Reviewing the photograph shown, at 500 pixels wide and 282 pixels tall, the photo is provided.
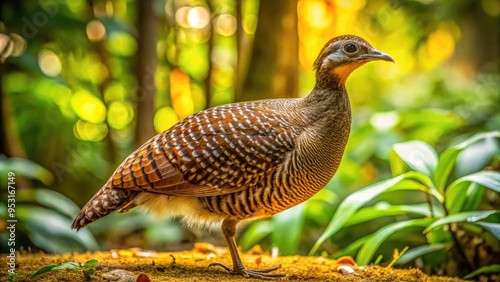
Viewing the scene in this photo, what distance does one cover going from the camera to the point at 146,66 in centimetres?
674

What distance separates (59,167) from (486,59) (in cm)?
677

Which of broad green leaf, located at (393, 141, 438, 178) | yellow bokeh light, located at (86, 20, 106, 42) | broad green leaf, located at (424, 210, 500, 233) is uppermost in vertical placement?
yellow bokeh light, located at (86, 20, 106, 42)

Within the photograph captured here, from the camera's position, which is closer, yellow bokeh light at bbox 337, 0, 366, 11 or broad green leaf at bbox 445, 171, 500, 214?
broad green leaf at bbox 445, 171, 500, 214

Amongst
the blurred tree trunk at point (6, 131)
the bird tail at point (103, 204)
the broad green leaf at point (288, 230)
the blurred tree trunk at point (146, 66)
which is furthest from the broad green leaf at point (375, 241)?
the blurred tree trunk at point (6, 131)

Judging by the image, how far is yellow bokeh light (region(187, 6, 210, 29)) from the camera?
7961 mm

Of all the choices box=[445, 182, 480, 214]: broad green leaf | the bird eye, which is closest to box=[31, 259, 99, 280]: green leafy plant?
the bird eye

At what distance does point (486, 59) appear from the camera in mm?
9844

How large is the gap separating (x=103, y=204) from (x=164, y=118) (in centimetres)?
597

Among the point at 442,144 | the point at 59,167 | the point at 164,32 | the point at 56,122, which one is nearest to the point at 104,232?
the point at 59,167

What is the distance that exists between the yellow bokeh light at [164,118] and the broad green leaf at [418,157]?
5094 millimetres

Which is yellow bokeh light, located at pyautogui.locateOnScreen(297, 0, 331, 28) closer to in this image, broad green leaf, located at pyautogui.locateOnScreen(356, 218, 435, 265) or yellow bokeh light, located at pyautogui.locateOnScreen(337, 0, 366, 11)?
yellow bokeh light, located at pyautogui.locateOnScreen(337, 0, 366, 11)

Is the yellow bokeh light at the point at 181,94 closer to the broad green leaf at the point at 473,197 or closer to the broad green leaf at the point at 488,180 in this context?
the broad green leaf at the point at 473,197

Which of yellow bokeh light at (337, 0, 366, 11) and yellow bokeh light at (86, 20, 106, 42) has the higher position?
yellow bokeh light at (337, 0, 366, 11)

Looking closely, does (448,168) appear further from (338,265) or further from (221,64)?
(221,64)
